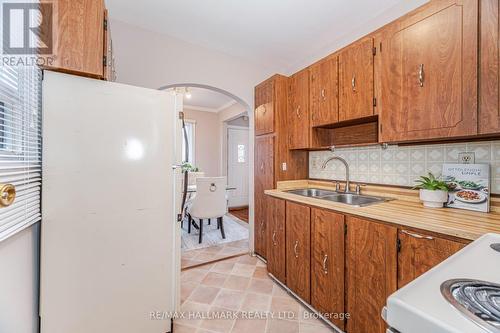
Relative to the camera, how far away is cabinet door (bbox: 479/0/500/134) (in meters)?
1.07

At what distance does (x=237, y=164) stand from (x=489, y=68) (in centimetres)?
483

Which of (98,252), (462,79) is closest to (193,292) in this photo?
(98,252)

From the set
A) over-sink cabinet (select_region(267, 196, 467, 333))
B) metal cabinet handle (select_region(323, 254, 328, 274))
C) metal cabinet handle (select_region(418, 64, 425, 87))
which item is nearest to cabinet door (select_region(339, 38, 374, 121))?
metal cabinet handle (select_region(418, 64, 425, 87))

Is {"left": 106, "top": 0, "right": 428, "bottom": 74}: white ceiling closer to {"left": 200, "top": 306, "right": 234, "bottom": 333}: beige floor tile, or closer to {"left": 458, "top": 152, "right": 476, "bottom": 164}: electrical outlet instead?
{"left": 458, "top": 152, "right": 476, "bottom": 164}: electrical outlet

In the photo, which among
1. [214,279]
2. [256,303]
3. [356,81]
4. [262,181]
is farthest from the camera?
[262,181]

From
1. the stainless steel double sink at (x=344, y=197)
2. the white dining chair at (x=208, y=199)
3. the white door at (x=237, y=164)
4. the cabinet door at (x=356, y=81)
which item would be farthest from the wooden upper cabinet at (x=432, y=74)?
the white door at (x=237, y=164)

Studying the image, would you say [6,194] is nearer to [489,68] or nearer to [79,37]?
[79,37]

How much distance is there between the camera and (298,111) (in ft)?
7.72

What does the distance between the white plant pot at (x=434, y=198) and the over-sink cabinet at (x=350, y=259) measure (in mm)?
499

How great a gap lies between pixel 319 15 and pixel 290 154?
1.42 metres

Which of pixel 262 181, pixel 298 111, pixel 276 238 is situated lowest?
pixel 276 238

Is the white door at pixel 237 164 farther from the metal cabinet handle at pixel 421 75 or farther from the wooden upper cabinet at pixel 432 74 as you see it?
the metal cabinet handle at pixel 421 75

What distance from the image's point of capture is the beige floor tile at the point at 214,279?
2.14 m

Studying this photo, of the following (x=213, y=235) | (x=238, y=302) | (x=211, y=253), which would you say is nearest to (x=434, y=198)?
(x=238, y=302)
